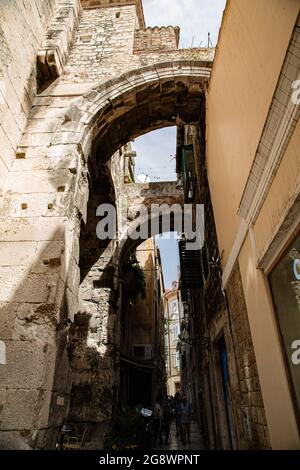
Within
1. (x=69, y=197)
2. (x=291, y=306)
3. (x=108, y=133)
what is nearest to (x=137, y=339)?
(x=108, y=133)

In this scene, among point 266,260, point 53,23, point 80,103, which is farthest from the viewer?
point 53,23

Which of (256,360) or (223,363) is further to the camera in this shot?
(223,363)

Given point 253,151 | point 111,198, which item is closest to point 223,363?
point 253,151

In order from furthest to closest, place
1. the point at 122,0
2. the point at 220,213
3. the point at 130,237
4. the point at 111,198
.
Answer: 1. the point at 130,237
2. the point at 111,198
3. the point at 122,0
4. the point at 220,213

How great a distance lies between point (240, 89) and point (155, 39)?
12.7 ft

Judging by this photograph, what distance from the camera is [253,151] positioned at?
8.69ft

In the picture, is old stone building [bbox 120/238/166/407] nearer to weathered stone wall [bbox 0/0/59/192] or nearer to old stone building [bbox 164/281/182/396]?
weathered stone wall [bbox 0/0/59/192]

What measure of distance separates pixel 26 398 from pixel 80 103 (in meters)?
4.18

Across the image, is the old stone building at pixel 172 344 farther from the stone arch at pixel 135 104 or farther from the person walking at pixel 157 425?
the stone arch at pixel 135 104

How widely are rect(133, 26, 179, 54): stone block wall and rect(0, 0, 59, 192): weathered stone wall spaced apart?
6.21ft

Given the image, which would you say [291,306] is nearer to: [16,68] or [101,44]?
[16,68]

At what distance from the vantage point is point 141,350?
13023 millimetres

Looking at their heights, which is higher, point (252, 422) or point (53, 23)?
point (53, 23)

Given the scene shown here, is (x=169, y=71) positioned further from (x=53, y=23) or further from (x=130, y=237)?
(x=130, y=237)
